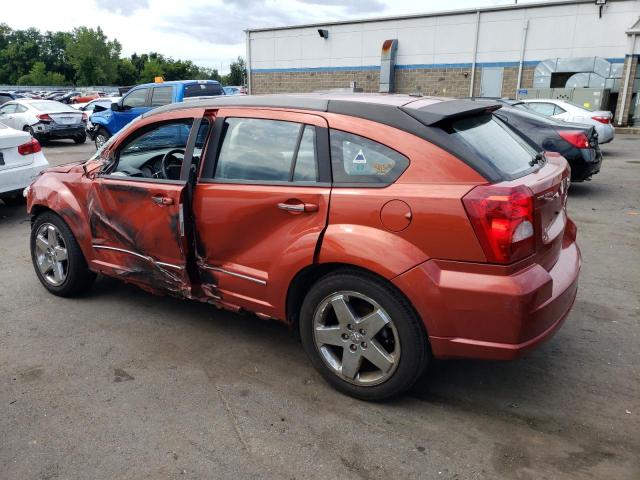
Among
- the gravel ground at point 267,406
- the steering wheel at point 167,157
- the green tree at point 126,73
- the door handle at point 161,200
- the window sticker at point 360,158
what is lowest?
the gravel ground at point 267,406

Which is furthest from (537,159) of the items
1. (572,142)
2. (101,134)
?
(101,134)

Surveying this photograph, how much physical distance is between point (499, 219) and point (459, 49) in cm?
2568

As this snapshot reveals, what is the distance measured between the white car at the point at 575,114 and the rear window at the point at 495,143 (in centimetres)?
992

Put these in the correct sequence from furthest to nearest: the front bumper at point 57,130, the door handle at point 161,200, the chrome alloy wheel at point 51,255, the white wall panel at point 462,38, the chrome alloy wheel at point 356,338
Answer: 1. the white wall panel at point 462,38
2. the front bumper at point 57,130
3. the chrome alloy wheel at point 51,255
4. the door handle at point 161,200
5. the chrome alloy wheel at point 356,338

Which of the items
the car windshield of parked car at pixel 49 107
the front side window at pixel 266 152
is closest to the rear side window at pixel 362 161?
the front side window at pixel 266 152

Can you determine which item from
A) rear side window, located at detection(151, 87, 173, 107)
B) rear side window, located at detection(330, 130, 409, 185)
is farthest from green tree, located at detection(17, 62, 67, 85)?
rear side window, located at detection(330, 130, 409, 185)

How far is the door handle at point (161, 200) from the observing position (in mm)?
3509

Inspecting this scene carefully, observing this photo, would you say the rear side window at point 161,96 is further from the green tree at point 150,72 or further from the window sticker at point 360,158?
the green tree at point 150,72

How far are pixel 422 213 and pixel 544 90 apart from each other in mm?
23043

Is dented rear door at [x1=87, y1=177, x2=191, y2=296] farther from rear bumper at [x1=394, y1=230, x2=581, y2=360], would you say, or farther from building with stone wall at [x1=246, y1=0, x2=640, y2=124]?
building with stone wall at [x1=246, y1=0, x2=640, y2=124]

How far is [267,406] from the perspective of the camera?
3000 mm

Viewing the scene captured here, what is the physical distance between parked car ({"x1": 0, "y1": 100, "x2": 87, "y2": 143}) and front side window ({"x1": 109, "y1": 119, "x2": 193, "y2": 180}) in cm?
1355

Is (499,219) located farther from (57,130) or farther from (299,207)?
(57,130)

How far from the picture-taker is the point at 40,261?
4652mm
